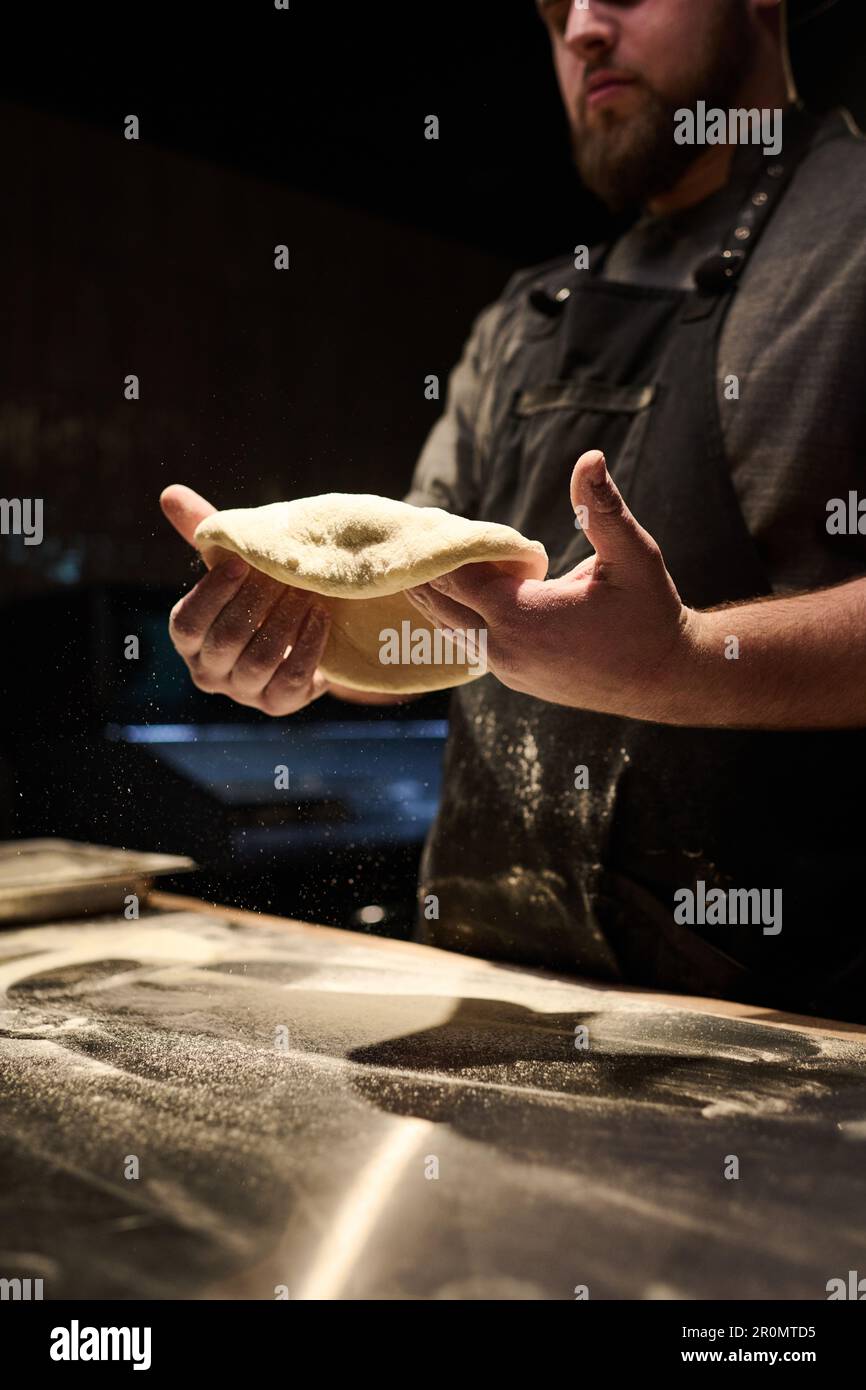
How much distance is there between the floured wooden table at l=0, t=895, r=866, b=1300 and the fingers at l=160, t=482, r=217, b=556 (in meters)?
0.52

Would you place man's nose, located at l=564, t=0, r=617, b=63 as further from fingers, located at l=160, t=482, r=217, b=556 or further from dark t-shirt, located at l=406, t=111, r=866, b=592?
fingers, located at l=160, t=482, r=217, b=556

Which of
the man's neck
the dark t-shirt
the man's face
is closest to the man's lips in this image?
the man's face

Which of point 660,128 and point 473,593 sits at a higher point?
point 660,128

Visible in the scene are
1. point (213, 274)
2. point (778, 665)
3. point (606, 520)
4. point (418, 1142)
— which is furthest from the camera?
point (213, 274)

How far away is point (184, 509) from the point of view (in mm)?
1198

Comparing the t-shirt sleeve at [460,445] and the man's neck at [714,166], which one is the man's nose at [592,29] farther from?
the t-shirt sleeve at [460,445]

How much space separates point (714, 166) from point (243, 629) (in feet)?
3.31

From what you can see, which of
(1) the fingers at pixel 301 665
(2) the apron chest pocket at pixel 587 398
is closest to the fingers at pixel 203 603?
(1) the fingers at pixel 301 665

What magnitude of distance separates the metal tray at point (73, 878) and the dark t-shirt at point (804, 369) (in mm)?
978

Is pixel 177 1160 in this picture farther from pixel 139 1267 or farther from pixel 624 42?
pixel 624 42

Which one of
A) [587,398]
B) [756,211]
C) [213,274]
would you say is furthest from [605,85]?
[213,274]

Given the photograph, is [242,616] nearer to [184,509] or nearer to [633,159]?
[184,509]

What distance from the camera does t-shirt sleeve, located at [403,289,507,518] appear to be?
1.71 meters

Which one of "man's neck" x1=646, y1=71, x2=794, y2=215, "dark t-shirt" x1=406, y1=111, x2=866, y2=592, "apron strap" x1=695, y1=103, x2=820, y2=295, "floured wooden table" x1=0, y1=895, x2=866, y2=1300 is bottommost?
"floured wooden table" x1=0, y1=895, x2=866, y2=1300
